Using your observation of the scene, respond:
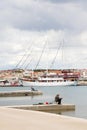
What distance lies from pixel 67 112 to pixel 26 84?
154537 mm

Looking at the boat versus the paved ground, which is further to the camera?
the boat

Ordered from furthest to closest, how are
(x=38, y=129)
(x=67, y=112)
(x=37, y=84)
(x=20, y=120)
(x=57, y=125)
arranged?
1. (x=37, y=84)
2. (x=67, y=112)
3. (x=20, y=120)
4. (x=57, y=125)
5. (x=38, y=129)

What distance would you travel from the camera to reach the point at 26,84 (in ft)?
643

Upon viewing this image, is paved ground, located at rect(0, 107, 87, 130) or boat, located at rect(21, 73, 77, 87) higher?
boat, located at rect(21, 73, 77, 87)

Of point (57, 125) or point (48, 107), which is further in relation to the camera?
point (48, 107)

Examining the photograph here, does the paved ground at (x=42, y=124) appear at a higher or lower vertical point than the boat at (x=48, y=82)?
lower

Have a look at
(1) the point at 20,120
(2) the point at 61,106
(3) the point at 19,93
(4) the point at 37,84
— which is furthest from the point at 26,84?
(1) the point at 20,120

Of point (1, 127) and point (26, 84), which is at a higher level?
point (26, 84)

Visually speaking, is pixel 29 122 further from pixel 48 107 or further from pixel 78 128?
pixel 48 107

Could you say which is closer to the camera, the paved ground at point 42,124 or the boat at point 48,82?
the paved ground at point 42,124

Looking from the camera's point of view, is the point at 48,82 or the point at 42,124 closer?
the point at 42,124

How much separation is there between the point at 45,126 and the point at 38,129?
129cm

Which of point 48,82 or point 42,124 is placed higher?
point 48,82

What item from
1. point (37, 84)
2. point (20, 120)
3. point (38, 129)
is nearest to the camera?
point (38, 129)
